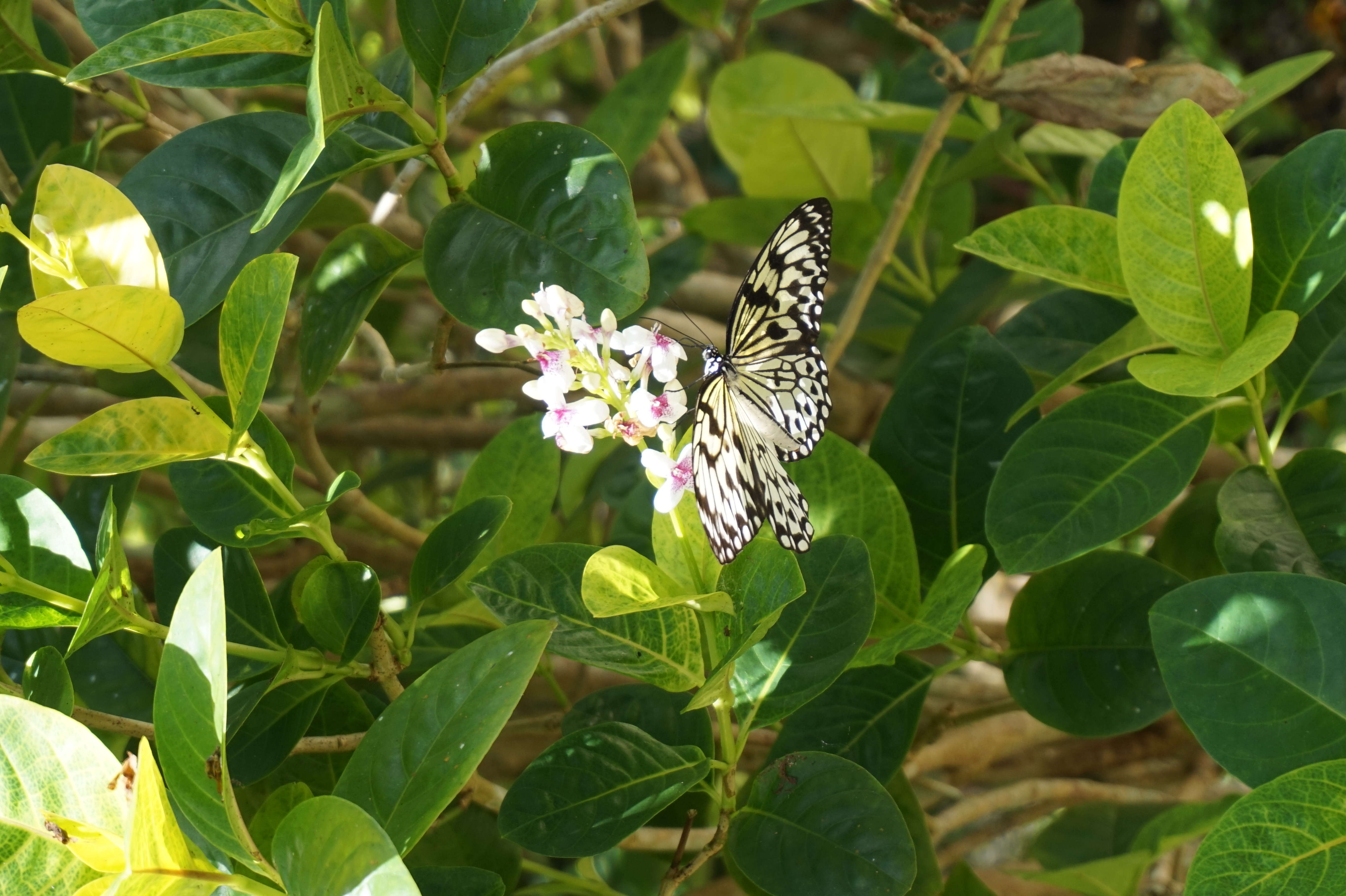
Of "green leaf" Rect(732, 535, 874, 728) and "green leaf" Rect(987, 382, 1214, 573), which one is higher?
"green leaf" Rect(987, 382, 1214, 573)

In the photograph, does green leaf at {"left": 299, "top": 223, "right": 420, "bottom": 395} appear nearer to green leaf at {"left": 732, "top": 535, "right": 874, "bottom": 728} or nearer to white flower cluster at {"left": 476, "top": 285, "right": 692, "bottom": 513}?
white flower cluster at {"left": 476, "top": 285, "right": 692, "bottom": 513}

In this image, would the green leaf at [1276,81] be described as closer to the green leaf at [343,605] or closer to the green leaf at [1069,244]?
the green leaf at [1069,244]

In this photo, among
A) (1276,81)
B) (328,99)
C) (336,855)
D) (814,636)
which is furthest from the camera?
(1276,81)

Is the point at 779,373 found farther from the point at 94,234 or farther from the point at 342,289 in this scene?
the point at 94,234

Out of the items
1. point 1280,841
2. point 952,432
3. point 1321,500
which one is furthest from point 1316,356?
point 1280,841

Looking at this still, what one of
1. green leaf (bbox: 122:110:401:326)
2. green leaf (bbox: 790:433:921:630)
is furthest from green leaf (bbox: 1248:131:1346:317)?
green leaf (bbox: 122:110:401:326)

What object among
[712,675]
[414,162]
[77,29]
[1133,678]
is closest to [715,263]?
[77,29]

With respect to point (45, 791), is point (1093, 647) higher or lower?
lower
